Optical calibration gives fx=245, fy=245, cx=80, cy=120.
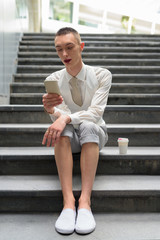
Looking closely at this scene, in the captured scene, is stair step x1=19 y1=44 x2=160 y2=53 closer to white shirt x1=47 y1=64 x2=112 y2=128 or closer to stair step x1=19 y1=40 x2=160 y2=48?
stair step x1=19 y1=40 x2=160 y2=48

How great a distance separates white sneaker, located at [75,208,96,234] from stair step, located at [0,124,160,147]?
876 millimetres

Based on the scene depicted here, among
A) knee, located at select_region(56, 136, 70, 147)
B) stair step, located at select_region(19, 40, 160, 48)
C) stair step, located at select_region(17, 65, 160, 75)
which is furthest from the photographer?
stair step, located at select_region(19, 40, 160, 48)

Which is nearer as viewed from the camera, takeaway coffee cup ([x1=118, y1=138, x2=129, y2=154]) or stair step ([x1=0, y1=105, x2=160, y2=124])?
takeaway coffee cup ([x1=118, y1=138, x2=129, y2=154])

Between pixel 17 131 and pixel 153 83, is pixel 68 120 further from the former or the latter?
pixel 153 83

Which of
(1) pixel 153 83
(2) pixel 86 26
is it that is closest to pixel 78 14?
(2) pixel 86 26

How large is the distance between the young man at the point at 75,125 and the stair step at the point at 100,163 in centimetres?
22

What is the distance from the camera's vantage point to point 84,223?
137 centimetres

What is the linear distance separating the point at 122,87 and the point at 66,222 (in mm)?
2026

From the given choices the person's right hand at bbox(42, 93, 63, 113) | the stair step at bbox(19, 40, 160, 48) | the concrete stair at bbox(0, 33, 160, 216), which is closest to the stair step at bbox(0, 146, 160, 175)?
the concrete stair at bbox(0, 33, 160, 216)

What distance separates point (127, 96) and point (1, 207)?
69.9 inches

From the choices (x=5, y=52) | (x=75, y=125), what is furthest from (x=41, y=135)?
(x=5, y=52)

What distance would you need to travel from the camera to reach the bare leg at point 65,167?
151 cm

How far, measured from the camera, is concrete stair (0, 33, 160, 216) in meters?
1.64

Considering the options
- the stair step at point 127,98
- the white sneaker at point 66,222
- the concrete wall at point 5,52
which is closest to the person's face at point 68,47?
the white sneaker at point 66,222
